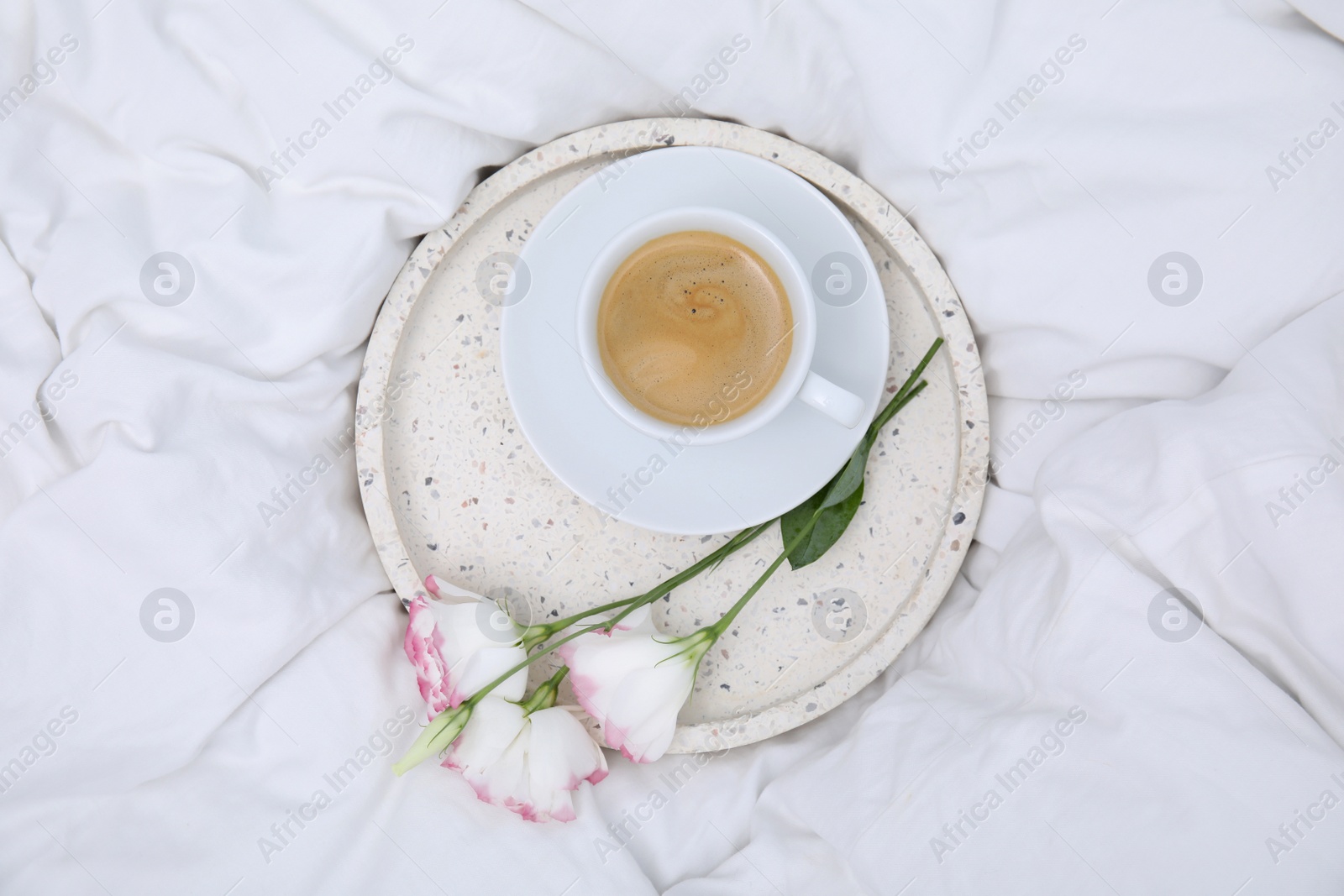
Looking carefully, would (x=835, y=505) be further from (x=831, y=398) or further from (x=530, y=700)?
(x=530, y=700)

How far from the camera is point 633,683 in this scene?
0.87 metres

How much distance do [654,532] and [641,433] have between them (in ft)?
0.43

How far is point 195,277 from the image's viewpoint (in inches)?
37.4

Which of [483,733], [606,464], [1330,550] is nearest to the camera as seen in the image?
[1330,550]

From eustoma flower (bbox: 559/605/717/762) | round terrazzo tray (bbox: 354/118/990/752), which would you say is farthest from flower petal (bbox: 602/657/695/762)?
round terrazzo tray (bbox: 354/118/990/752)

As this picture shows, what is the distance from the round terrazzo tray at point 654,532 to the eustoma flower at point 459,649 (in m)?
0.13

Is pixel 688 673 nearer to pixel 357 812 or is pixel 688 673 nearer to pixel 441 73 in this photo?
pixel 357 812

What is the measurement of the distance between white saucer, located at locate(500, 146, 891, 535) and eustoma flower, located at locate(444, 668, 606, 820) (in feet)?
0.79

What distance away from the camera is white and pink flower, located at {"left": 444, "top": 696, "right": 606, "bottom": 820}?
0.88 meters

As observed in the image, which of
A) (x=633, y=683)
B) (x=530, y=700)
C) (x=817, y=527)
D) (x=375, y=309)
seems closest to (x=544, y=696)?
(x=530, y=700)

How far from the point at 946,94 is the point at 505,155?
0.52 meters

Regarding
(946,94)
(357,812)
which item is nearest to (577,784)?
(357,812)

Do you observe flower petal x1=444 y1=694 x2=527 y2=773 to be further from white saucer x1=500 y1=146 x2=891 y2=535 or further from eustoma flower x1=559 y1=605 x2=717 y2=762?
white saucer x1=500 y1=146 x2=891 y2=535

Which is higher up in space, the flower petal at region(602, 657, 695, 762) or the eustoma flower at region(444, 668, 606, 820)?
the flower petal at region(602, 657, 695, 762)
